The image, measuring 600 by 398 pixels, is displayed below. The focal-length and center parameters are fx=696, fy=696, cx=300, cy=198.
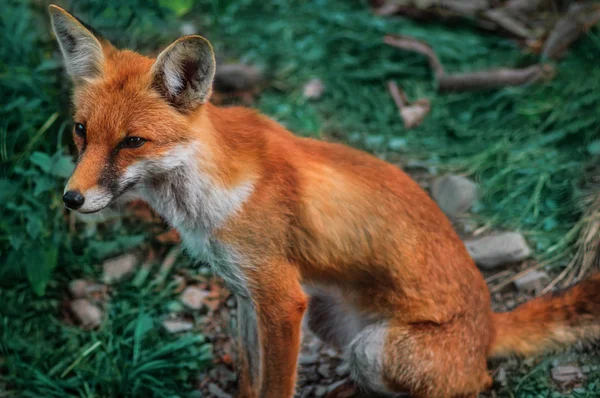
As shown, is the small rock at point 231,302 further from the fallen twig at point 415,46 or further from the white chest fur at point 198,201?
the fallen twig at point 415,46

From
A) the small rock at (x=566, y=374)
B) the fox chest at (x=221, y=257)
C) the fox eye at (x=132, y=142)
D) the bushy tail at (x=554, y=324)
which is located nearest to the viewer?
the fox eye at (x=132, y=142)

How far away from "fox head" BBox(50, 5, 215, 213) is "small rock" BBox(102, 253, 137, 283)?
2190 mm

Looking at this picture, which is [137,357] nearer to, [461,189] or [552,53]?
[461,189]

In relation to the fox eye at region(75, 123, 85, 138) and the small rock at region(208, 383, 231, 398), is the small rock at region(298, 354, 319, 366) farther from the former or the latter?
the fox eye at region(75, 123, 85, 138)

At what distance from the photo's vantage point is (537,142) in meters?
6.46

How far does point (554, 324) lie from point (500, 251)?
122 cm

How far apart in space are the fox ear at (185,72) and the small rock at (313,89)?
391 cm

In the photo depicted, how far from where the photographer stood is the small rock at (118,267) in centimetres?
573

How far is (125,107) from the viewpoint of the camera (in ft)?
12.1

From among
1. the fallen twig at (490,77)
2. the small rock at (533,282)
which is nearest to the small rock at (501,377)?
the small rock at (533,282)

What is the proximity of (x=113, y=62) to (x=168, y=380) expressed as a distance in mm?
2323

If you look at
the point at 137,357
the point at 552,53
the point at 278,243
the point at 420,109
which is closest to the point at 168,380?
the point at 137,357

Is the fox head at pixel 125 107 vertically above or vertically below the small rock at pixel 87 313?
above

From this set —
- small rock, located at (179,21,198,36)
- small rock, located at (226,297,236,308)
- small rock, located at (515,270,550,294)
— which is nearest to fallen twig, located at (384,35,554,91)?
small rock, located at (515,270,550,294)
